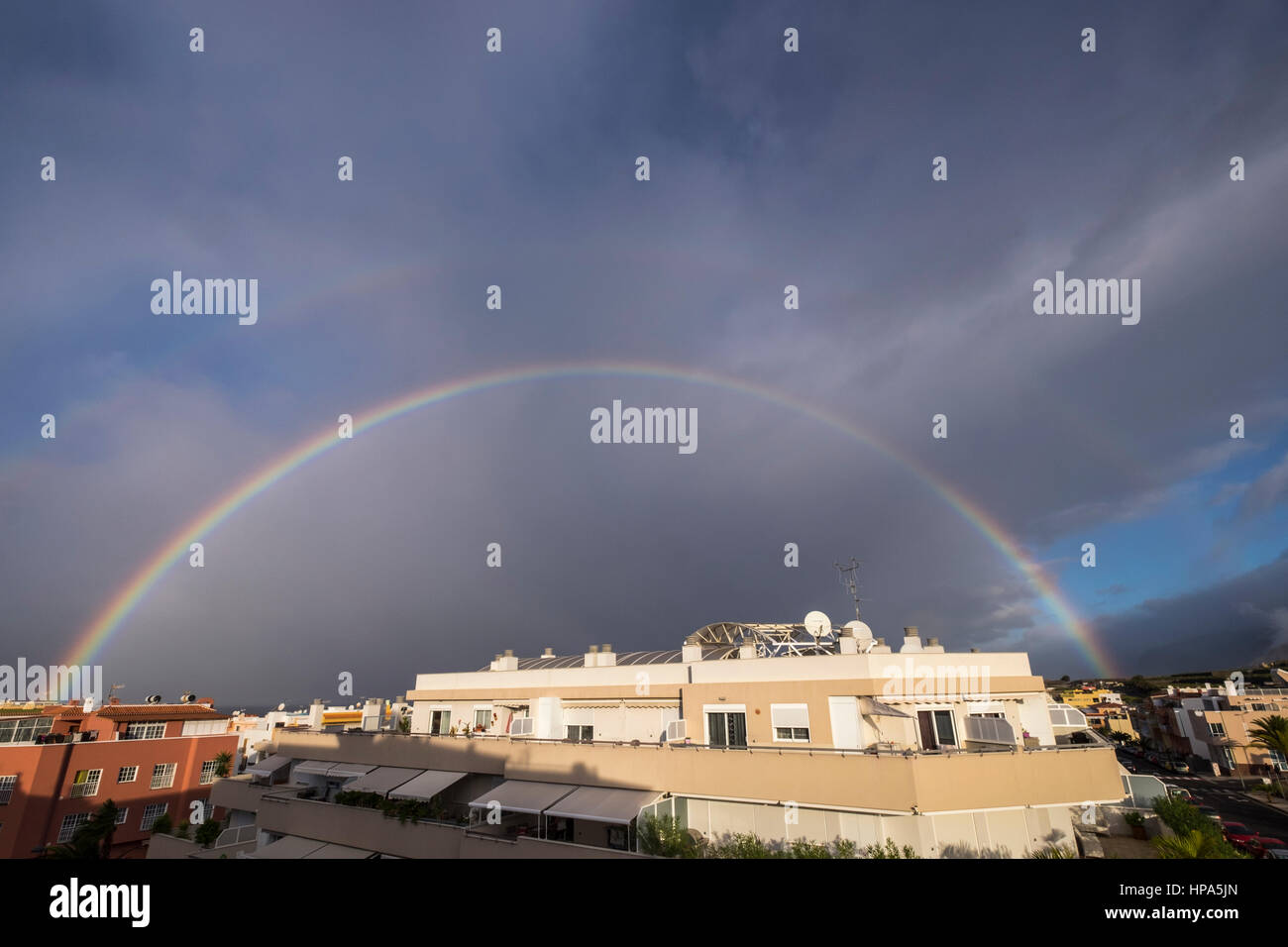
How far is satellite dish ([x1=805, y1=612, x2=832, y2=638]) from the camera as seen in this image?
26.6 meters

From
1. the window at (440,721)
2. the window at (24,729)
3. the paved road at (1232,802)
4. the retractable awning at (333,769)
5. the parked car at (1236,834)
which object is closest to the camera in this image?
the retractable awning at (333,769)

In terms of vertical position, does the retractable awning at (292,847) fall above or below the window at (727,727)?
below

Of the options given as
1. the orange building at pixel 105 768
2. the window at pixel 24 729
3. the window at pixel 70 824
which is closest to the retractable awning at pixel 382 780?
the orange building at pixel 105 768

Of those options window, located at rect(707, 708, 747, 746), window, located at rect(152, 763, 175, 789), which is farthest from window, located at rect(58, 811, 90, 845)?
window, located at rect(707, 708, 747, 746)

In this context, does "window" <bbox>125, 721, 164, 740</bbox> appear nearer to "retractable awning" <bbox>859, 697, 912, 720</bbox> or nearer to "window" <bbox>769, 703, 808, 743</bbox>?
"window" <bbox>769, 703, 808, 743</bbox>

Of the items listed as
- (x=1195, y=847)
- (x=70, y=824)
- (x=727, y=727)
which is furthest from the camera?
(x=70, y=824)

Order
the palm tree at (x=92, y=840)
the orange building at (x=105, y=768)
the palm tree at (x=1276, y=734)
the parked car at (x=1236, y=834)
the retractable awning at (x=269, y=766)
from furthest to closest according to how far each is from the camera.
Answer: the palm tree at (x=1276, y=734)
the orange building at (x=105, y=768)
the palm tree at (x=92, y=840)
the retractable awning at (x=269, y=766)
the parked car at (x=1236, y=834)

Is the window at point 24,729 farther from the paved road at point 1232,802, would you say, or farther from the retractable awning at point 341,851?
the paved road at point 1232,802

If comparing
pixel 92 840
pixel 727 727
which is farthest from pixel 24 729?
pixel 727 727

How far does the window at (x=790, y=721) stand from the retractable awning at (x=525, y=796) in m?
7.01

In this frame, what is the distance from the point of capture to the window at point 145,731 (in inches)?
1877

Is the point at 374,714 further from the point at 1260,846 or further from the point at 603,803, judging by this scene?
the point at 1260,846

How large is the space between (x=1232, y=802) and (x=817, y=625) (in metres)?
45.2

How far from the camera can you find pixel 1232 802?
47.5m
